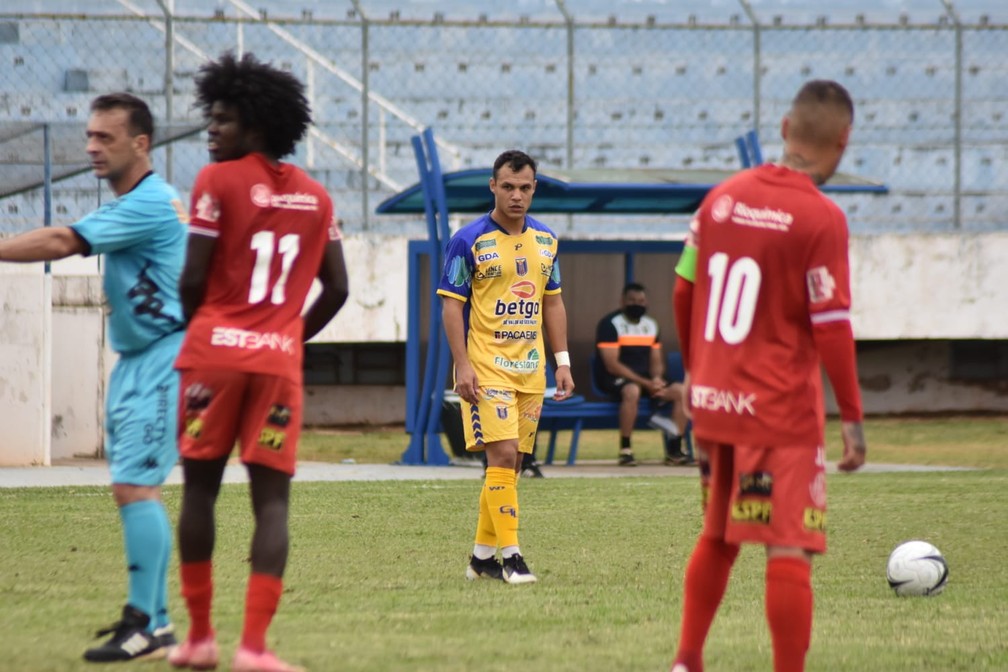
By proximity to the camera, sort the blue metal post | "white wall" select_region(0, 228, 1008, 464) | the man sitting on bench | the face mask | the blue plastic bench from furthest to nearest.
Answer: "white wall" select_region(0, 228, 1008, 464) → the face mask → the man sitting on bench → the blue plastic bench → the blue metal post

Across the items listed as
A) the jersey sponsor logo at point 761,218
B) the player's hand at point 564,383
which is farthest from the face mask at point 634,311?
the jersey sponsor logo at point 761,218

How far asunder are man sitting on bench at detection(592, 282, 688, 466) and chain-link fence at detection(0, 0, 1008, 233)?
375 cm

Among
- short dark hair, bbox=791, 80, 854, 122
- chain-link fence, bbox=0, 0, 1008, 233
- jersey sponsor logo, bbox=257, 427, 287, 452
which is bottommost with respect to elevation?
jersey sponsor logo, bbox=257, 427, 287, 452

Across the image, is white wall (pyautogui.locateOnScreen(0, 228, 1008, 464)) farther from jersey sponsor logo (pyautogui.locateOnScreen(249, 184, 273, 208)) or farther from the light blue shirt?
jersey sponsor logo (pyautogui.locateOnScreen(249, 184, 273, 208))

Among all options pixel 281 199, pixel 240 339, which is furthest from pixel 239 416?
pixel 281 199

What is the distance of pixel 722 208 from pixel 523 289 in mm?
3212

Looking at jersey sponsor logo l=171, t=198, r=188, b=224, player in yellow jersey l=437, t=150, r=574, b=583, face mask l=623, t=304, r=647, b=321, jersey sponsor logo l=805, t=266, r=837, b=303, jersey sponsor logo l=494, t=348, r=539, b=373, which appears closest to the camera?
jersey sponsor logo l=805, t=266, r=837, b=303

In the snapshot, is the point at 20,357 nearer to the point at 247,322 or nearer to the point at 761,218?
the point at 247,322

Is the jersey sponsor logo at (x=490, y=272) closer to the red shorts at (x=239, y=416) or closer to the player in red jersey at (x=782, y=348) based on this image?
the red shorts at (x=239, y=416)

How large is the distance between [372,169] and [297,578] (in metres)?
12.2

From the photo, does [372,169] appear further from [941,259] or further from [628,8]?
[941,259]

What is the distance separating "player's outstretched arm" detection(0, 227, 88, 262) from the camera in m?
4.82

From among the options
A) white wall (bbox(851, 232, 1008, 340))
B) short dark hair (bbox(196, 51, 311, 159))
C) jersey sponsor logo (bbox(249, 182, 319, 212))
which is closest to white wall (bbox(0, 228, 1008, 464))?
white wall (bbox(851, 232, 1008, 340))

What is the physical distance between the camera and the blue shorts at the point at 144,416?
16.6 feet
